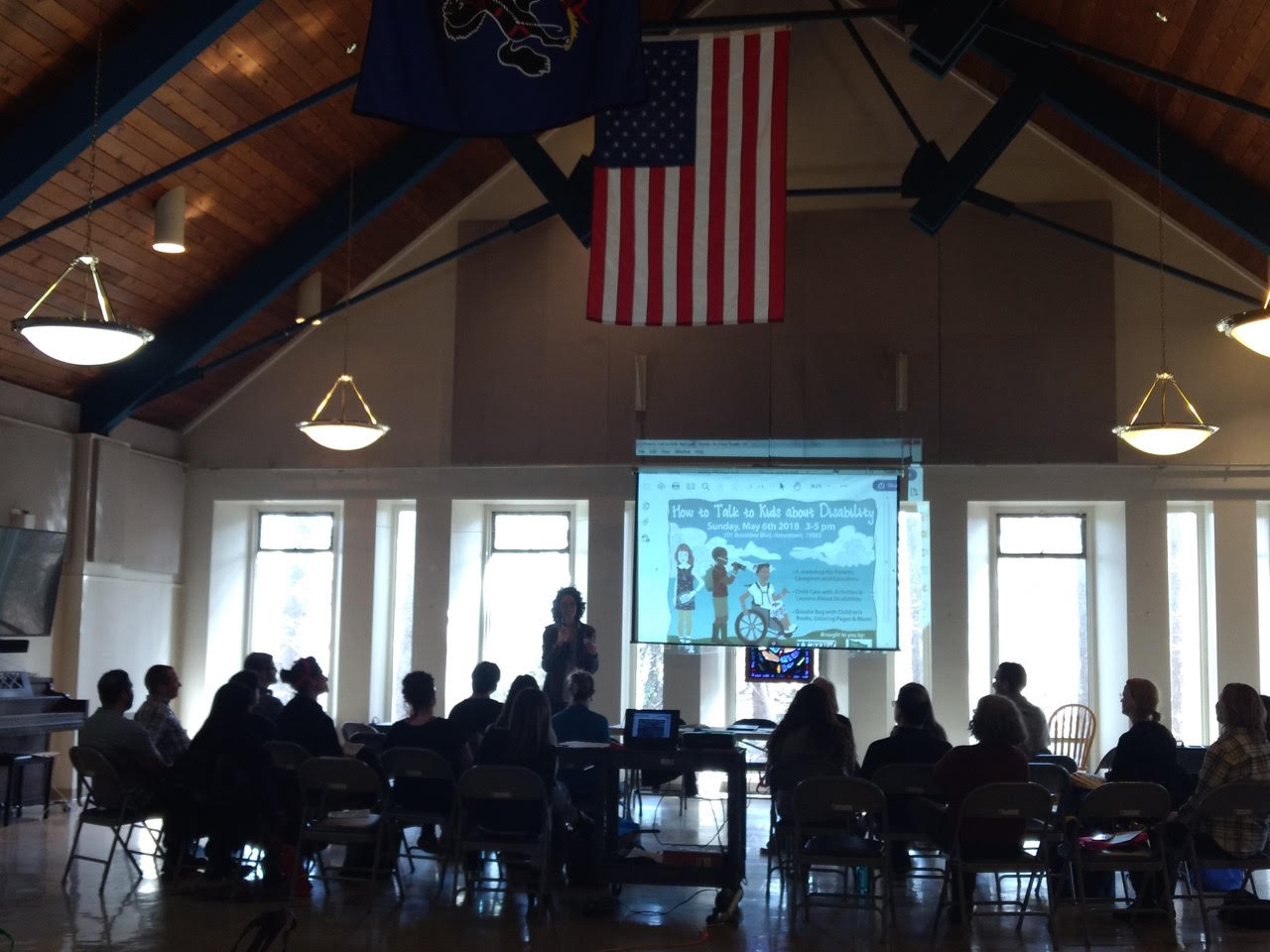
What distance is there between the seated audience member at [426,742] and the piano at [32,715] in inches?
149

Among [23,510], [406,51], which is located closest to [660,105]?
[406,51]

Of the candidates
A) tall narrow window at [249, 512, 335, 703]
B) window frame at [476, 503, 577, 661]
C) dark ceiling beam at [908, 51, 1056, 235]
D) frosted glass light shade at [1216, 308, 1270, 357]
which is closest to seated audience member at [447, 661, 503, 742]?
frosted glass light shade at [1216, 308, 1270, 357]

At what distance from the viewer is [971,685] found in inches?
448

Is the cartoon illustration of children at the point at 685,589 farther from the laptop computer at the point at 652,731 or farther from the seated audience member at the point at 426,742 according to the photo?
the laptop computer at the point at 652,731

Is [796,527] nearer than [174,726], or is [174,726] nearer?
[174,726]

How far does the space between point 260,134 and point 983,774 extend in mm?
7070

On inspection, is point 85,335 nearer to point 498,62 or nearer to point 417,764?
point 498,62

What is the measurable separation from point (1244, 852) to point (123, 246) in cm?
844

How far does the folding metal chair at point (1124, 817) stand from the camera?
5906 mm

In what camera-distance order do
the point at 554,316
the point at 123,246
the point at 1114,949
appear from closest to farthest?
the point at 1114,949 < the point at 123,246 < the point at 554,316

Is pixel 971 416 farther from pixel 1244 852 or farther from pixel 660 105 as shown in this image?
pixel 1244 852

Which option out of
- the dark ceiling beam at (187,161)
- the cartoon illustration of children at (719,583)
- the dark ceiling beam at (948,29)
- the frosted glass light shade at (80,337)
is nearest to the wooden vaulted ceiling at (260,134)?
the dark ceiling beam at (187,161)

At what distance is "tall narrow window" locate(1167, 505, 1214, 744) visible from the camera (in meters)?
11.1

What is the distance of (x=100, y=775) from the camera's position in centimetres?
689
